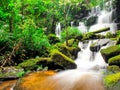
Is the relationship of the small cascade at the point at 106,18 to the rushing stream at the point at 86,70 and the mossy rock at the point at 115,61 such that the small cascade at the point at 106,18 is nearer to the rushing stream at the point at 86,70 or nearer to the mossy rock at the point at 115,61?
the rushing stream at the point at 86,70

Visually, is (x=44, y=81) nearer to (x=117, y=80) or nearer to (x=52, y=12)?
(x=117, y=80)

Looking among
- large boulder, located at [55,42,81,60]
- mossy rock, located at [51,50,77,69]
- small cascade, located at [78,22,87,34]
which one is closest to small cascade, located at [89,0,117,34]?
small cascade, located at [78,22,87,34]

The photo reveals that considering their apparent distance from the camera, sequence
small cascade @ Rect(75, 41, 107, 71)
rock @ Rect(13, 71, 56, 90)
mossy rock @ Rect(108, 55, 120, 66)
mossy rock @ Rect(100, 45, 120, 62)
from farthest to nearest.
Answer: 1. small cascade @ Rect(75, 41, 107, 71)
2. mossy rock @ Rect(100, 45, 120, 62)
3. mossy rock @ Rect(108, 55, 120, 66)
4. rock @ Rect(13, 71, 56, 90)

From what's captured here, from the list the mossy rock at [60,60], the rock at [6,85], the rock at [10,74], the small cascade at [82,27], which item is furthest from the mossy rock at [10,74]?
the small cascade at [82,27]

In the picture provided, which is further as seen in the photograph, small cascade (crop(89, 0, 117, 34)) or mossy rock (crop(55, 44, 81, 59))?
small cascade (crop(89, 0, 117, 34))

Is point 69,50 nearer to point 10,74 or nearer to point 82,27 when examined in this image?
point 10,74

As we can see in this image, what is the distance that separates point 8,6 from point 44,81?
830cm

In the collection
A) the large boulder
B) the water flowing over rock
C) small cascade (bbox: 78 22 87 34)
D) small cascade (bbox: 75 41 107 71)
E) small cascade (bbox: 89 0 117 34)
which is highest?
small cascade (bbox: 89 0 117 34)

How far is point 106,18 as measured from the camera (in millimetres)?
24734

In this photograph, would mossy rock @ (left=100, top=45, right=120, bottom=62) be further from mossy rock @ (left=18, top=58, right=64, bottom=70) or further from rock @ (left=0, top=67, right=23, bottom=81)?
rock @ (left=0, top=67, right=23, bottom=81)

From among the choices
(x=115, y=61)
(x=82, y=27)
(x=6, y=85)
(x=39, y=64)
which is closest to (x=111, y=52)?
(x=115, y=61)

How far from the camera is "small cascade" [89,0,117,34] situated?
23.7 m

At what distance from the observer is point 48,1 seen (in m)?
21.1

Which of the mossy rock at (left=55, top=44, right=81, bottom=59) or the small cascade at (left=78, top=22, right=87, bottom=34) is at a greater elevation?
the small cascade at (left=78, top=22, right=87, bottom=34)
